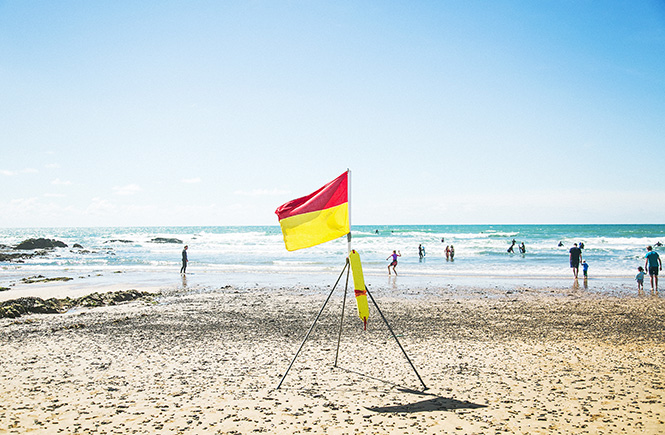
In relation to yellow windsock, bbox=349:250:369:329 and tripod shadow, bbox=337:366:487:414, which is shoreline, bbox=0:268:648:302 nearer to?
yellow windsock, bbox=349:250:369:329

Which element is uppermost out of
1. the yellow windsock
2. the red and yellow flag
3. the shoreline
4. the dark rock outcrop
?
the red and yellow flag

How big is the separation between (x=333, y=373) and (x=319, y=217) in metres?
2.80

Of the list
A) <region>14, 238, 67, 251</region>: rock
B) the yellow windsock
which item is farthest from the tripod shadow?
<region>14, 238, 67, 251</region>: rock

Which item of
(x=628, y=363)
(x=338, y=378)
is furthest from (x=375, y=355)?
(x=628, y=363)

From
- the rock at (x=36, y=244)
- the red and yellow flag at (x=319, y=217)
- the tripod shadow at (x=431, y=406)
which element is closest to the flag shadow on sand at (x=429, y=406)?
the tripod shadow at (x=431, y=406)

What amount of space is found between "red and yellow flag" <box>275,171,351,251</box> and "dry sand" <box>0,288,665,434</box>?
2.38 metres

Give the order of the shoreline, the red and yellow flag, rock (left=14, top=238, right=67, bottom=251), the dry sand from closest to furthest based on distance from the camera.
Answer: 1. the dry sand
2. the red and yellow flag
3. the shoreline
4. rock (left=14, top=238, right=67, bottom=251)

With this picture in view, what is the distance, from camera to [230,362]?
308 inches

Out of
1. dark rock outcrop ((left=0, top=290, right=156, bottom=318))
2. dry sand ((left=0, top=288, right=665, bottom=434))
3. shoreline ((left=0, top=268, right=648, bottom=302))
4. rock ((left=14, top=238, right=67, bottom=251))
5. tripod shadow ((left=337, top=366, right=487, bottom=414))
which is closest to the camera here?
dry sand ((left=0, top=288, right=665, bottom=434))

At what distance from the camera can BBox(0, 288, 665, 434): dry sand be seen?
5.29 meters

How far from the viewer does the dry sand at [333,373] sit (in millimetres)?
5285

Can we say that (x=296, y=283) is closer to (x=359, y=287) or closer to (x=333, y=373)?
(x=333, y=373)

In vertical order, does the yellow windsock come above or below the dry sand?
above

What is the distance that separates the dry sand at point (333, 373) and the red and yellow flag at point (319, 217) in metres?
2.38
